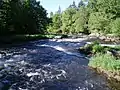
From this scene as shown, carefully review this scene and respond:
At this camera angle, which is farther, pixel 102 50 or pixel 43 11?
pixel 43 11

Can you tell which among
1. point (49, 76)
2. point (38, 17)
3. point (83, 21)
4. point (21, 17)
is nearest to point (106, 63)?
point (49, 76)

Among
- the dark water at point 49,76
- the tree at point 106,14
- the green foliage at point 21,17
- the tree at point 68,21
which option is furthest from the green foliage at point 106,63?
the tree at point 68,21

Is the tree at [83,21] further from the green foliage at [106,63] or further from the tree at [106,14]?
the green foliage at [106,63]

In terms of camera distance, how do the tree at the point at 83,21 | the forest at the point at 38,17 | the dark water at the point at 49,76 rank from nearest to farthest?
the dark water at the point at 49,76 < the forest at the point at 38,17 < the tree at the point at 83,21

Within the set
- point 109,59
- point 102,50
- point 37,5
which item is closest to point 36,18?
point 37,5

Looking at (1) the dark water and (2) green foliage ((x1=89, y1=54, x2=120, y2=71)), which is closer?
(1) the dark water

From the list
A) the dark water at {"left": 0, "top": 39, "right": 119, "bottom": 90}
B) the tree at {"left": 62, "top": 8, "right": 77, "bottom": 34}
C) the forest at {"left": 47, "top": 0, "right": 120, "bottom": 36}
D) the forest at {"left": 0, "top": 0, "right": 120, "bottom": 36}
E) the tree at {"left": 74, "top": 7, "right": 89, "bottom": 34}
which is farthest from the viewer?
the tree at {"left": 62, "top": 8, "right": 77, "bottom": 34}

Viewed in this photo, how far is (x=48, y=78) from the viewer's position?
15.8 meters

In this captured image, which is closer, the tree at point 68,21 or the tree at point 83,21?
the tree at point 83,21

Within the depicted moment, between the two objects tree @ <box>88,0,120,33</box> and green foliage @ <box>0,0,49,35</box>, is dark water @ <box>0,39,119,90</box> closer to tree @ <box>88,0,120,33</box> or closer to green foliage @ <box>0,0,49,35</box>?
green foliage @ <box>0,0,49,35</box>

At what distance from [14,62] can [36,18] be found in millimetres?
47054

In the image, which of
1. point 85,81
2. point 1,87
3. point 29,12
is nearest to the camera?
point 1,87

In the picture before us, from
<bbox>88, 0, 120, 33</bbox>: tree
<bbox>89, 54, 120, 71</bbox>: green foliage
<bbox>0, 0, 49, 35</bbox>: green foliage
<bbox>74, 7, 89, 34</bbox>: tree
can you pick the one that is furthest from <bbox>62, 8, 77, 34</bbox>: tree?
<bbox>89, 54, 120, 71</bbox>: green foliage

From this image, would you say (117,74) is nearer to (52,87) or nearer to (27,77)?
(52,87)
